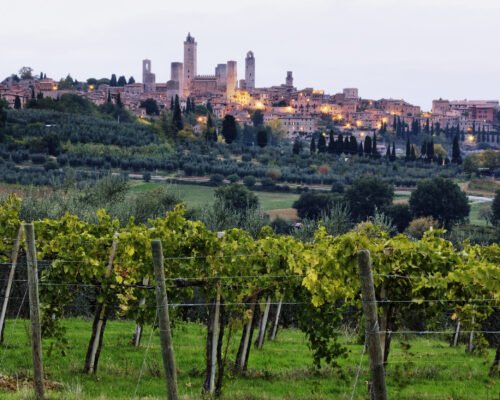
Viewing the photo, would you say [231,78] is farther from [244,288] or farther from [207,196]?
[244,288]

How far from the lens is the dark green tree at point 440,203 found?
145ft

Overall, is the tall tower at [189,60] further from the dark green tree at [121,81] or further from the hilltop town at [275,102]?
the dark green tree at [121,81]

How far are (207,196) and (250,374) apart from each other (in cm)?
3578

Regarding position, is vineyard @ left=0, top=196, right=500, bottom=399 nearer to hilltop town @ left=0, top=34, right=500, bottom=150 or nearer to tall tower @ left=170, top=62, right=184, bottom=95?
hilltop town @ left=0, top=34, right=500, bottom=150

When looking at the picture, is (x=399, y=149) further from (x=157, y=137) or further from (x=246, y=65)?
(x=246, y=65)

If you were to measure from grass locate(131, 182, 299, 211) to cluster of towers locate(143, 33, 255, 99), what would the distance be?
365ft

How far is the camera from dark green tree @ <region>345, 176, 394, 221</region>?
44.8m

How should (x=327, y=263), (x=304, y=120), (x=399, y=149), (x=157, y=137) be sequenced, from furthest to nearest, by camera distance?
(x=304, y=120)
(x=399, y=149)
(x=157, y=137)
(x=327, y=263)

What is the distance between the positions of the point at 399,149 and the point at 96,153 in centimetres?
6570

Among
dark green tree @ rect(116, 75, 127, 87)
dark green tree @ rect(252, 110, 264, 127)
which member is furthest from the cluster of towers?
dark green tree @ rect(252, 110, 264, 127)

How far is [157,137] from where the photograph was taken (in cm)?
6319

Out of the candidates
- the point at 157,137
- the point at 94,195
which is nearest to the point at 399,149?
the point at 157,137

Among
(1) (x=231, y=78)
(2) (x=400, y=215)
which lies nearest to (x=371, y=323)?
(2) (x=400, y=215)

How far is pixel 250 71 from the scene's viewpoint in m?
192
